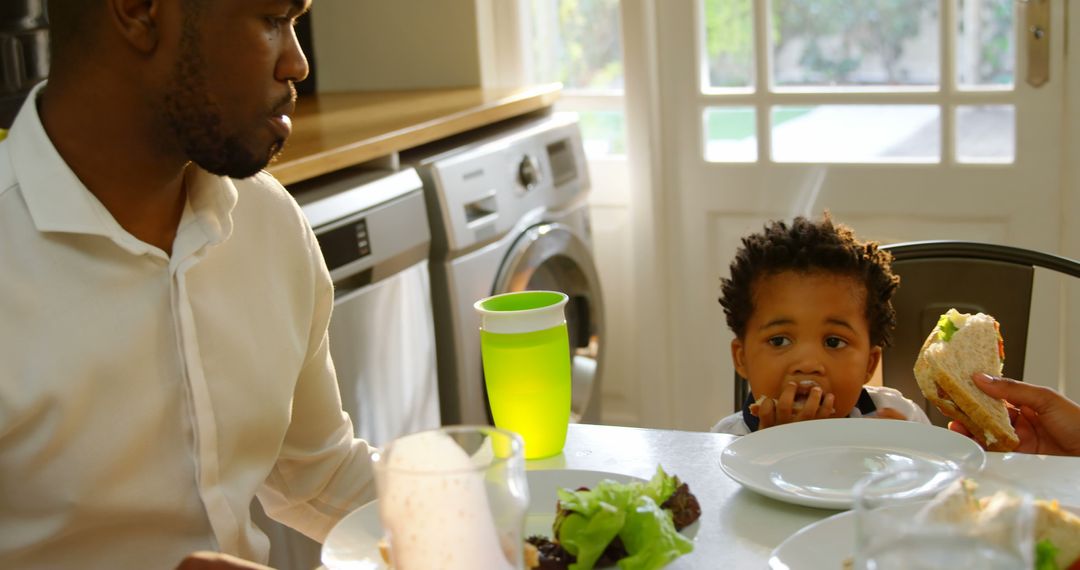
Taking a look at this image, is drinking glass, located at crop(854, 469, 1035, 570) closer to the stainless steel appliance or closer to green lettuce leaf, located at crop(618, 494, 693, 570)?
green lettuce leaf, located at crop(618, 494, 693, 570)

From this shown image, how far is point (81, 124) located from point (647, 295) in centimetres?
202

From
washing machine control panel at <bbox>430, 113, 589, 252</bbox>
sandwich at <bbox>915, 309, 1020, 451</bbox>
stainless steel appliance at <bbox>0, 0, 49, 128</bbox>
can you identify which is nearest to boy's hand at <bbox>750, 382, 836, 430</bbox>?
sandwich at <bbox>915, 309, 1020, 451</bbox>

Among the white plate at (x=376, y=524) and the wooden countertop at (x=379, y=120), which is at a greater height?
the wooden countertop at (x=379, y=120)

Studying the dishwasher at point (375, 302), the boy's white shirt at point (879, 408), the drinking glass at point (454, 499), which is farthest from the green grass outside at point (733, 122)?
the drinking glass at point (454, 499)

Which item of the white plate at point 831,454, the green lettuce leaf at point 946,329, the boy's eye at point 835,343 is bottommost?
the boy's eye at point 835,343

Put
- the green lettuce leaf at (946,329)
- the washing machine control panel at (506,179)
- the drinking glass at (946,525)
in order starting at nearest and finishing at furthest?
the drinking glass at (946,525)
the green lettuce leaf at (946,329)
the washing machine control panel at (506,179)

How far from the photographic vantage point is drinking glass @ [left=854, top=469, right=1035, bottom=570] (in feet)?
2.00

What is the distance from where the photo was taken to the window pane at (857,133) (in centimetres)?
272

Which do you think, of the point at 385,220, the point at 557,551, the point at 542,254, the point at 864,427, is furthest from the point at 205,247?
the point at 542,254

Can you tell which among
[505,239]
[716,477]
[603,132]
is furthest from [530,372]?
[603,132]

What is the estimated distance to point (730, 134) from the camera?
2916mm

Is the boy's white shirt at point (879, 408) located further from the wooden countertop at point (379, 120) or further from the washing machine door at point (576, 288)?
the washing machine door at point (576, 288)

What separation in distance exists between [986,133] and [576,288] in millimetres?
963

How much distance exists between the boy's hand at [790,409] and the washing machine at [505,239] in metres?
1.06
